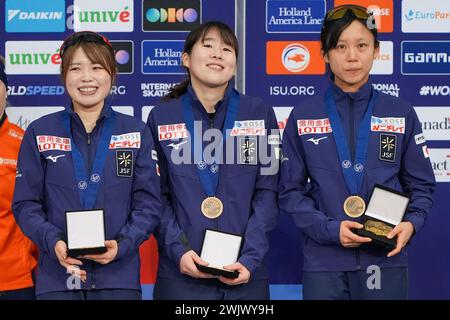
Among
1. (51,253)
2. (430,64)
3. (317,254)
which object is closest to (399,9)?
(430,64)

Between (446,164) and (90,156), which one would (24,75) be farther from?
(446,164)

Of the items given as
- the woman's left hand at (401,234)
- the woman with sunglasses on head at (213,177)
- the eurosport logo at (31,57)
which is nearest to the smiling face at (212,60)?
the woman with sunglasses on head at (213,177)

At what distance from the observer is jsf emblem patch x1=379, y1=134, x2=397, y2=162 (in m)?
3.26

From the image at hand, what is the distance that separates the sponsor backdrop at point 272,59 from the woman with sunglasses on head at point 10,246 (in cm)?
67

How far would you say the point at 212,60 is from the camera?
3371 mm

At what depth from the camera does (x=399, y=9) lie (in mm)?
4199

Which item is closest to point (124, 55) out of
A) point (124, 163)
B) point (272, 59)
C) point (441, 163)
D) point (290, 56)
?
point (272, 59)

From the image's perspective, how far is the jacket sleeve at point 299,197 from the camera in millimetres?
3137

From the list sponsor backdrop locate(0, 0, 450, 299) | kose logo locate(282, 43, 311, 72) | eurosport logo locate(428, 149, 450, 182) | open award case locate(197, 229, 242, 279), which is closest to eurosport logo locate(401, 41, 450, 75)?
sponsor backdrop locate(0, 0, 450, 299)

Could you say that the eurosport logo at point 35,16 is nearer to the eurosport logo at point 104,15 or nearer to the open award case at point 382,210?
the eurosport logo at point 104,15

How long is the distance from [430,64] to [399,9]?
0.38 meters

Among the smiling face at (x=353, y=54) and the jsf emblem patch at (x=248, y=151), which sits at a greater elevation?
the smiling face at (x=353, y=54)

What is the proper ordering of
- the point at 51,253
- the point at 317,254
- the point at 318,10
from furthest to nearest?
the point at 318,10
the point at 317,254
the point at 51,253

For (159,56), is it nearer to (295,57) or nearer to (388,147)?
(295,57)
